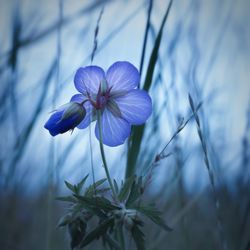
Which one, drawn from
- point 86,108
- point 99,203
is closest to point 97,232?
point 99,203

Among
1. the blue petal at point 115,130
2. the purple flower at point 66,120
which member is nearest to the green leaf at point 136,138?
the blue petal at point 115,130

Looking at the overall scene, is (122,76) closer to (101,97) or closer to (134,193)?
(101,97)

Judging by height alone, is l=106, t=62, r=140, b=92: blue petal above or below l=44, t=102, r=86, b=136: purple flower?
above

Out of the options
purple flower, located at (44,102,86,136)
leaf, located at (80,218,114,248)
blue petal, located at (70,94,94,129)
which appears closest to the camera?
leaf, located at (80,218,114,248)

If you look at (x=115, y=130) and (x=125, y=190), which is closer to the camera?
(x=125, y=190)

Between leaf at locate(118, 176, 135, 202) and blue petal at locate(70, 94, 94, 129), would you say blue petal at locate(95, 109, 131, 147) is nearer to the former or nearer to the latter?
blue petal at locate(70, 94, 94, 129)

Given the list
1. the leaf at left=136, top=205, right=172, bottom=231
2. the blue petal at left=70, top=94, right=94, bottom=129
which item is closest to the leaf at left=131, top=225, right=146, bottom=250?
the leaf at left=136, top=205, right=172, bottom=231

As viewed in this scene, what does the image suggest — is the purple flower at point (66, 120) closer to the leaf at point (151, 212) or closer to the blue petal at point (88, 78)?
the blue petal at point (88, 78)
